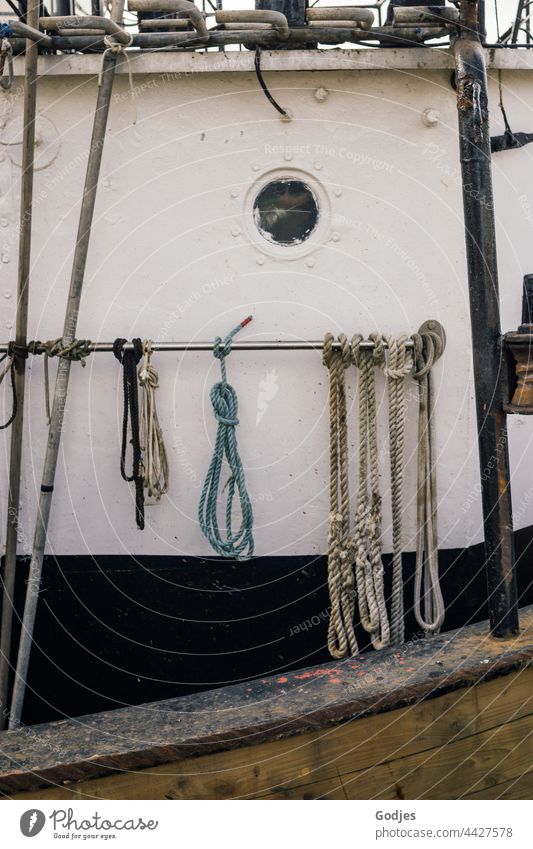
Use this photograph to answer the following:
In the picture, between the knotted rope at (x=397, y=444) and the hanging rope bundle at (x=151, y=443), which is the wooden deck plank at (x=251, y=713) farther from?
the hanging rope bundle at (x=151, y=443)

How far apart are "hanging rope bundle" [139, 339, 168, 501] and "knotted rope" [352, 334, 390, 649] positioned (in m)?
0.80

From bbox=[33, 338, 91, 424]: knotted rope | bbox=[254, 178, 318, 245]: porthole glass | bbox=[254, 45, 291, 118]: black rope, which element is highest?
bbox=[254, 45, 291, 118]: black rope

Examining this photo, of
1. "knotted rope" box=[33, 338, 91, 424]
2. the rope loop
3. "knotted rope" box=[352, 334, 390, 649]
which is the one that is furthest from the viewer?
"knotted rope" box=[352, 334, 390, 649]

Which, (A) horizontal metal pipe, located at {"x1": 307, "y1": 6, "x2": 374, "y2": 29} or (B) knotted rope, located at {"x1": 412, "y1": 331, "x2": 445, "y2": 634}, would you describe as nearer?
(A) horizontal metal pipe, located at {"x1": 307, "y1": 6, "x2": 374, "y2": 29}

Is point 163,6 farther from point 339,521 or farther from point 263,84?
point 339,521

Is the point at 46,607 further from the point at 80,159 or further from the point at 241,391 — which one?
the point at 80,159

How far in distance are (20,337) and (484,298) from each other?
1802 millimetres

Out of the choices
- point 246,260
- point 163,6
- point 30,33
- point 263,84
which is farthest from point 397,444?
point 30,33

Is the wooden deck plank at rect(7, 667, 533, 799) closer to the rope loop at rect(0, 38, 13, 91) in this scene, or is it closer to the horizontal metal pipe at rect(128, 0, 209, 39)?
the horizontal metal pipe at rect(128, 0, 209, 39)

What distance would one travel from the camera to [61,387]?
135 inches

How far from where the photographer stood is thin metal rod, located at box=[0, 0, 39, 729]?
336cm

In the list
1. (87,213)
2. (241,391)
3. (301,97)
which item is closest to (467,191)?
(301,97)

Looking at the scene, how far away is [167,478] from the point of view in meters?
3.62

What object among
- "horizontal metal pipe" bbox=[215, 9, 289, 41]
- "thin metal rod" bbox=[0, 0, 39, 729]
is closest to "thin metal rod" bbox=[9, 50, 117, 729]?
"thin metal rod" bbox=[0, 0, 39, 729]
